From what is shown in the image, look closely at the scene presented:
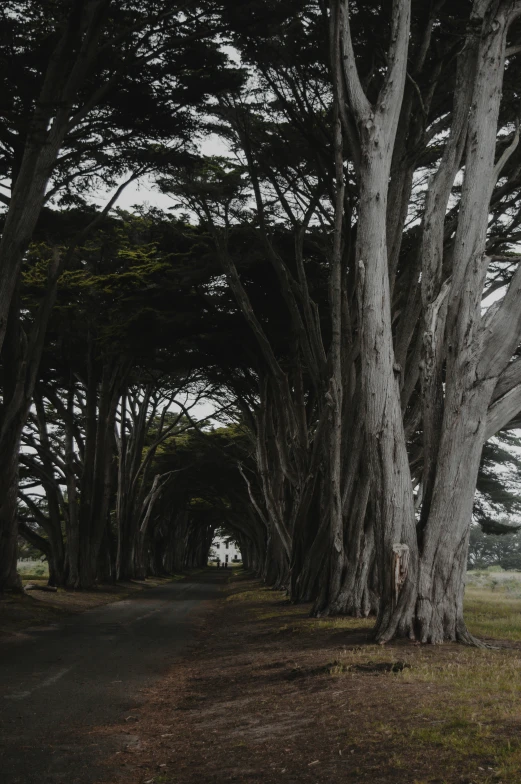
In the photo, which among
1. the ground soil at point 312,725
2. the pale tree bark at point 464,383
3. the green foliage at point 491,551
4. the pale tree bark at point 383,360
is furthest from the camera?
the green foliage at point 491,551

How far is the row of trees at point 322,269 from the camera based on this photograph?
8.91 metres

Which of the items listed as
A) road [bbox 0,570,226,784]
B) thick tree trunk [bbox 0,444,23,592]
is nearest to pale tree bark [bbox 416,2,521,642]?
road [bbox 0,570,226,784]

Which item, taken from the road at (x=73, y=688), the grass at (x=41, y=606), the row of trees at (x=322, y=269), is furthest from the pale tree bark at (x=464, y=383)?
the grass at (x=41, y=606)

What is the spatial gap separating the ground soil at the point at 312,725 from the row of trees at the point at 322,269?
1.50 meters

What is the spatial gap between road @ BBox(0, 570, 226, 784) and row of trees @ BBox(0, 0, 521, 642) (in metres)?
2.84

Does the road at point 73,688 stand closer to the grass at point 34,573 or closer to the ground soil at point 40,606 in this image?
the ground soil at point 40,606

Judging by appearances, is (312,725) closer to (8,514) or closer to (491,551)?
(8,514)

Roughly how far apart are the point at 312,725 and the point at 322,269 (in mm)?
13815

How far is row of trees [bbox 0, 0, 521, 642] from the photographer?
29.2 ft

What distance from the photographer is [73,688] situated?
7898 mm

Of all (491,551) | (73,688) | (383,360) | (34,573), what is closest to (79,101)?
(383,360)

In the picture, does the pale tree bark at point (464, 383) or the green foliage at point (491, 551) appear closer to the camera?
the pale tree bark at point (464, 383)

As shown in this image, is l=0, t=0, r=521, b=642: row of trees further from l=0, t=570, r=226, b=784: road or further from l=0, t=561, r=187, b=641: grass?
l=0, t=570, r=226, b=784: road

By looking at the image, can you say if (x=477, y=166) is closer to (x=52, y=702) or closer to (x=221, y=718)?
(x=221, y=718)
